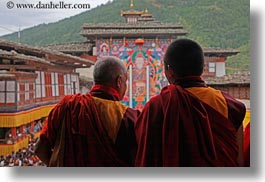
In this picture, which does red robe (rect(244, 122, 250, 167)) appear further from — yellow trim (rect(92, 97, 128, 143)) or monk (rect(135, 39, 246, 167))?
yellow trim (rect(92, 97, 128, 143))

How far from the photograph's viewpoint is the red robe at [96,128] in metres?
2.15

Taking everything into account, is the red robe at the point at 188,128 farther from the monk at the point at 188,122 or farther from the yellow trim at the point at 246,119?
the yellow trim at the point at 246,119

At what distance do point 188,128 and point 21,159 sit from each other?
1028 millimetres

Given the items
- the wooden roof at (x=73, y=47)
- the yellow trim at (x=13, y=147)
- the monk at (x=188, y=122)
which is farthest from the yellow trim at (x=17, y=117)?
the monk at (x=188, y=122)

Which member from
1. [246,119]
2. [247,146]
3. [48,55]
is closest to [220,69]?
[246,119]

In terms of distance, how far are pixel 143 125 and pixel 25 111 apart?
0.75 metres

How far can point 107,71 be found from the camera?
221 centimetres

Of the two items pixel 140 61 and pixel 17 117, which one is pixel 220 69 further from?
pixel 17 117

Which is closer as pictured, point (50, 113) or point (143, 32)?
point (50, 113)

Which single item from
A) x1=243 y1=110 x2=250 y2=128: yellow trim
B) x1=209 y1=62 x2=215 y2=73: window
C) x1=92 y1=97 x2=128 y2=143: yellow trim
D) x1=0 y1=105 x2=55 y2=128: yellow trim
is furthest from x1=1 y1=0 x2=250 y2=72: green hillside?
x1=92 y1=97 x2=128 y2=143: yellow trim

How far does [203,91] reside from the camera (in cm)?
210

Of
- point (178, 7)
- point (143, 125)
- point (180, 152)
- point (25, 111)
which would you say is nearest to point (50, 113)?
point (25, 111)

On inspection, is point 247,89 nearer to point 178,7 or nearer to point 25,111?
point 178,7

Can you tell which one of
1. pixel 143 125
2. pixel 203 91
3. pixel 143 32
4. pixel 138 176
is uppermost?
pixel 143 32
